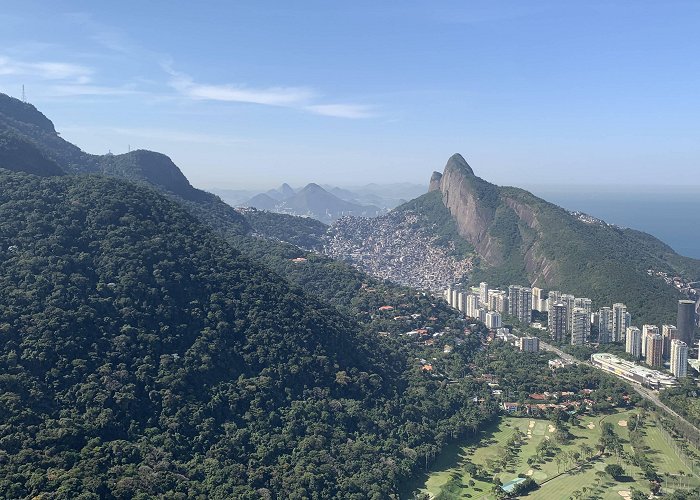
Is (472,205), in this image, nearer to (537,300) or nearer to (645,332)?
(537,300)

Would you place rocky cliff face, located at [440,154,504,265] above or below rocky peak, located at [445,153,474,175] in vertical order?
below

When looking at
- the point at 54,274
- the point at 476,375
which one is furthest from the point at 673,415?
the point at 54,274

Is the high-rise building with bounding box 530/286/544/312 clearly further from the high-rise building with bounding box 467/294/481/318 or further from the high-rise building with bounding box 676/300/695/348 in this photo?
the high-rise building with bounding box 676/300/695/348

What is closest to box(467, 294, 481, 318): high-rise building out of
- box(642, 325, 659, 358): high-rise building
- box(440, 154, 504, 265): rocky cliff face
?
box(440, 154, 504, 265): rocky cliff face

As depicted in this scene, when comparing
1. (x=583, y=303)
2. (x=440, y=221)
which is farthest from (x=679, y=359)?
(x=440, y=221)

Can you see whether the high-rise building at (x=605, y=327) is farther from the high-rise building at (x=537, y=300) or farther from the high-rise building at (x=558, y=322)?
the high-rise building at (x=537, y=300)

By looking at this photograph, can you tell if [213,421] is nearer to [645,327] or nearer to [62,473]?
[62,473]
